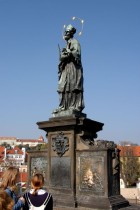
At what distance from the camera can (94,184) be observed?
368 inches

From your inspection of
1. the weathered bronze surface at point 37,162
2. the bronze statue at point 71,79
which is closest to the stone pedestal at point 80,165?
the weathered bronze surface at point 37,162

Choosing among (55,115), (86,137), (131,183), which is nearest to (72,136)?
(86,137)

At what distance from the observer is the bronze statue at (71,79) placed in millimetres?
10953

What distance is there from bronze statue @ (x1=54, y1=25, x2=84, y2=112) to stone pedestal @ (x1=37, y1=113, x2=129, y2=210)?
0.60 metres

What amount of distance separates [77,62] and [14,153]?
10720 cm

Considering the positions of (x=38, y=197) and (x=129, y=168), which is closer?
(x=38, y=197)

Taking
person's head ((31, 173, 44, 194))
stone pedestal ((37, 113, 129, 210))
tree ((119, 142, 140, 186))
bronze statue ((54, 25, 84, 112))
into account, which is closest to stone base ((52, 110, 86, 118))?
stone pedestal ((37, 113, 129, 210))

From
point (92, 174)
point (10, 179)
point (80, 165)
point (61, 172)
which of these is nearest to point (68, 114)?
point (80, 165)

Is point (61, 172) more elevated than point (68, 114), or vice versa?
point (68, 114)

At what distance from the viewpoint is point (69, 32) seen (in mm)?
11477

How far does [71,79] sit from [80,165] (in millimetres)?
3060

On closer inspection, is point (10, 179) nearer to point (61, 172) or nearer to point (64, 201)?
point (64, 201)

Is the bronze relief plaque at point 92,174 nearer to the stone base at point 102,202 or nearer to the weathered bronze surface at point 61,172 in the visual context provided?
the stone base at point 102,202

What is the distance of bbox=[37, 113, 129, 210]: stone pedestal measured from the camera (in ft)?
30.2
